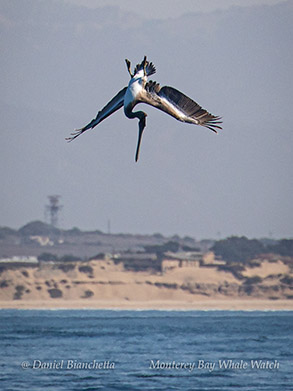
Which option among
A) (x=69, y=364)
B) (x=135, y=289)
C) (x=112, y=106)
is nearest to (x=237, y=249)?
(x=135, y=289)

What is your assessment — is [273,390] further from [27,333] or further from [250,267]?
[250,267]

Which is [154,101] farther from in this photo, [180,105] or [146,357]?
[146,357]

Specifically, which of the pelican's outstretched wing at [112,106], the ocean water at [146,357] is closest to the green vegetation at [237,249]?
the ocean water at [146,357]

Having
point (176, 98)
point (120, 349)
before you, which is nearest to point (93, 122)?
point (176, 98)

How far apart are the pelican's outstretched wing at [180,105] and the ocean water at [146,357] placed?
69.4ft

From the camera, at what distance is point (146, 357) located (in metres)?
60.6

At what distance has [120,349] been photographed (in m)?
67.0

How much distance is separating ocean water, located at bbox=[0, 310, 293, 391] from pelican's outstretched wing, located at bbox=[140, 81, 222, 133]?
69.4 ft

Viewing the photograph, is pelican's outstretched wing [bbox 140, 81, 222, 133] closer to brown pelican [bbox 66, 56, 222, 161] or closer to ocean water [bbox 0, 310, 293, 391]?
brown pelican [bbox 66, 56, 222, 161]

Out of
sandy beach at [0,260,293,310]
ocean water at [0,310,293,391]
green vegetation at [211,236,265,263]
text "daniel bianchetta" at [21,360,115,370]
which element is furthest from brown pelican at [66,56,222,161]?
green vegetation at [211,236,265,263]

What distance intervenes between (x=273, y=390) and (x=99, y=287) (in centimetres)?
11130

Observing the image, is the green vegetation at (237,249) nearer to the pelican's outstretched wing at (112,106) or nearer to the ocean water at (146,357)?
the ocean water at (146,357)

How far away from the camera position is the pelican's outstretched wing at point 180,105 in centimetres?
2486

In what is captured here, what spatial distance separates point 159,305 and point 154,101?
428ft
